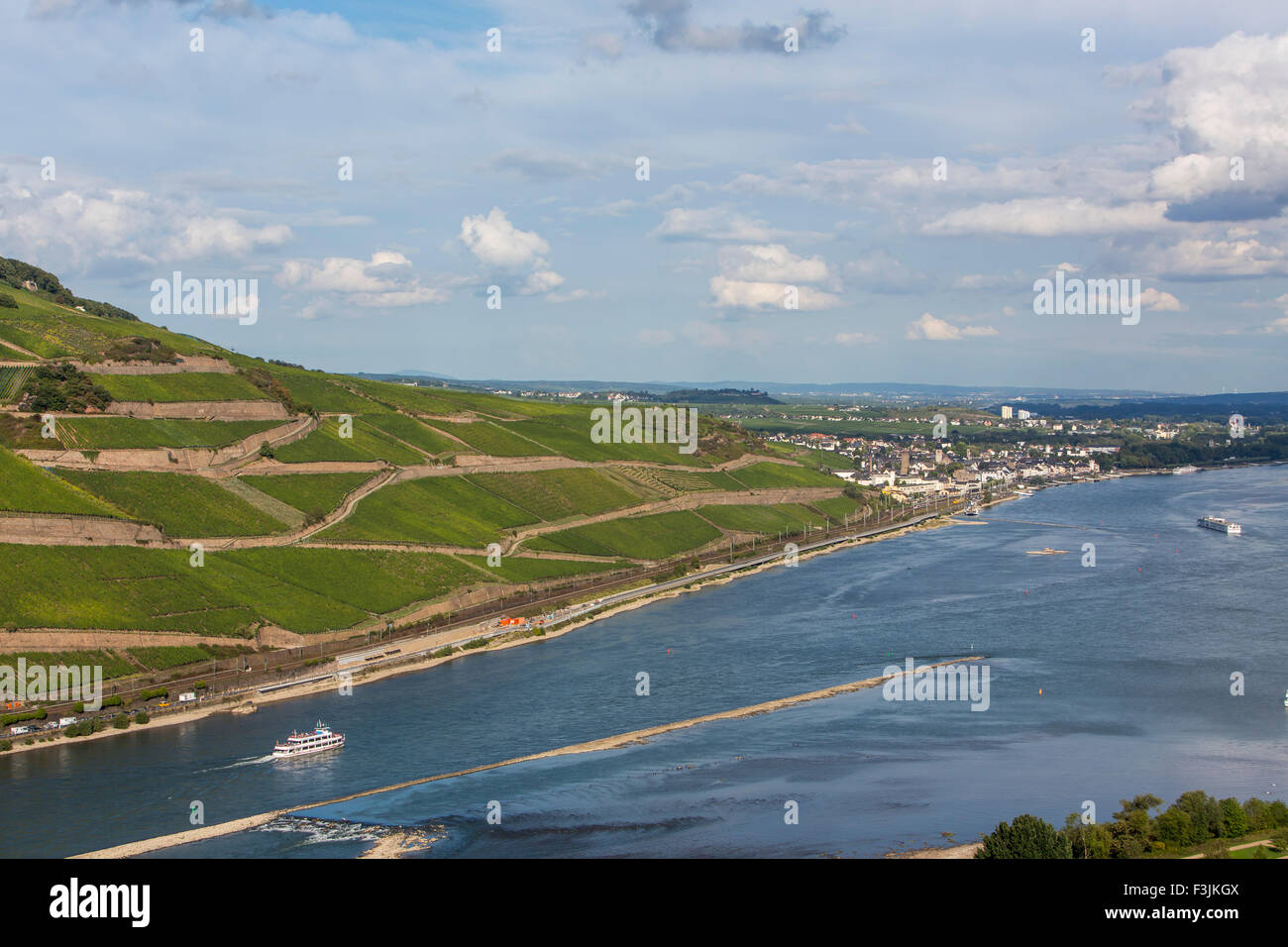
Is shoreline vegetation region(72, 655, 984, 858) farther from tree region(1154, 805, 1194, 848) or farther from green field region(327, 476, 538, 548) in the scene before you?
green field region(327, 476, 538, 548)

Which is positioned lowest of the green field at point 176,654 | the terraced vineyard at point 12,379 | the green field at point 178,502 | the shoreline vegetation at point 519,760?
the shoreline vegetation at point 519,760

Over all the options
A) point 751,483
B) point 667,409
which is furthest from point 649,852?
point 667,409

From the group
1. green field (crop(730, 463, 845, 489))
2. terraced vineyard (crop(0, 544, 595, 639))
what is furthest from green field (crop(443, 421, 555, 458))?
terraced vineyard (crop(0, 544, 595, 639))

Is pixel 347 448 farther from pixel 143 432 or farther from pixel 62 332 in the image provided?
pixel 62 332

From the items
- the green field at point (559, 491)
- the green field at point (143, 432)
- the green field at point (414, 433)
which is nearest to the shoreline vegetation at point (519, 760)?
the green field at point (143, 432)

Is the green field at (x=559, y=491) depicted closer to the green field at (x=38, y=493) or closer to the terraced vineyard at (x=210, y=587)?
the terraced vineyard at (x=210, y=587)
